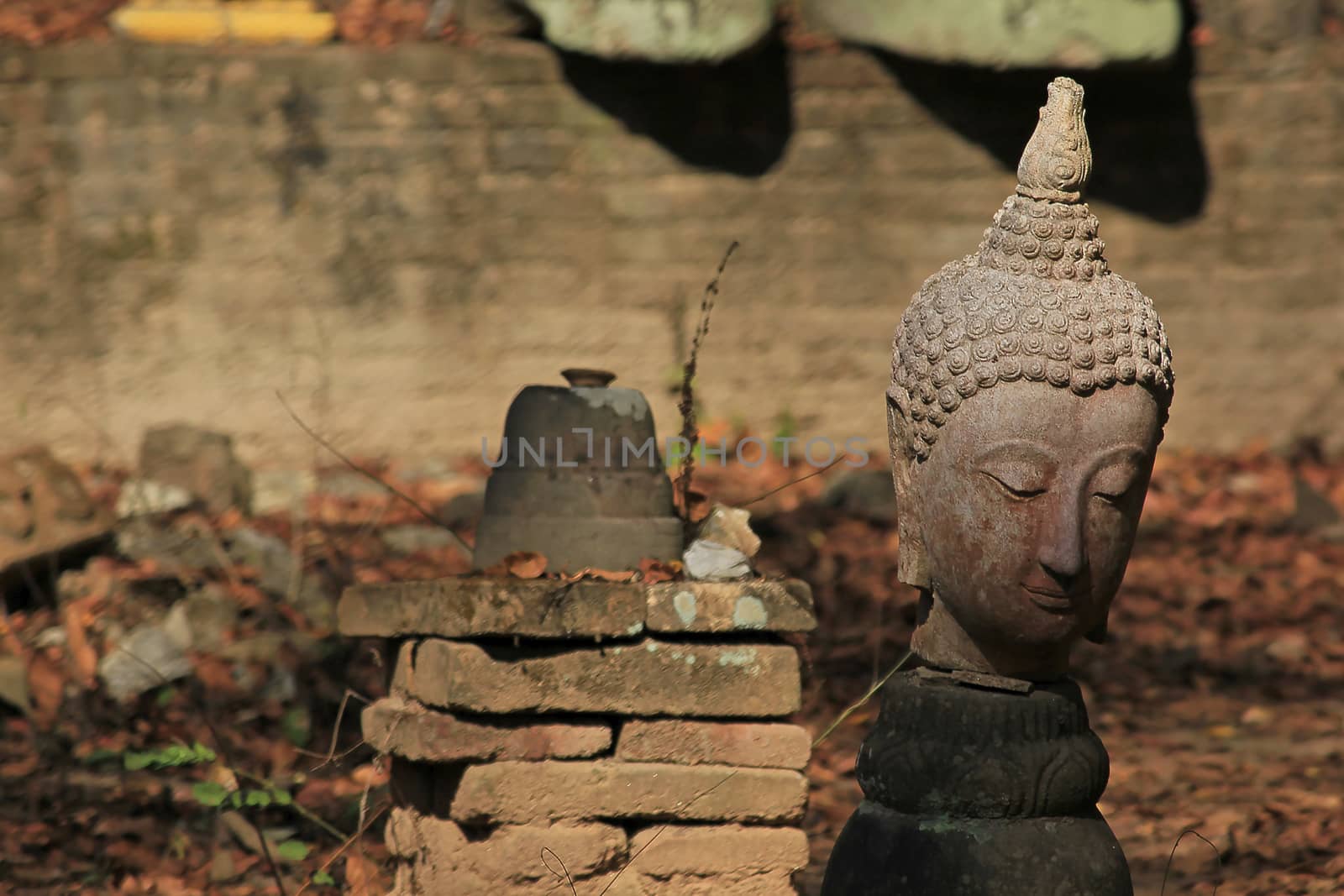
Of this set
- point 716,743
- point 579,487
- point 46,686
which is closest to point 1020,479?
point 716,743

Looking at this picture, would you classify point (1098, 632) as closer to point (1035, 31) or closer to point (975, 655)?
point (975, 655)

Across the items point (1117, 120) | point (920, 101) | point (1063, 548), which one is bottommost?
point (1117, 120)

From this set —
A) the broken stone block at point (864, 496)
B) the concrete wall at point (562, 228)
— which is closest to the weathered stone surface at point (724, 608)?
the broken stone block at point (864, 496)

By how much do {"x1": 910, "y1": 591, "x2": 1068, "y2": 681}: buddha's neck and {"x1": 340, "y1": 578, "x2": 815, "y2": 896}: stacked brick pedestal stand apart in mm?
590

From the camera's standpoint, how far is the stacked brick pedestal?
3.70m

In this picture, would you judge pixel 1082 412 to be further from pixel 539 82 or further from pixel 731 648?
pixel 539 82

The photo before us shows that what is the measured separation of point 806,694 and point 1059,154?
171 cm

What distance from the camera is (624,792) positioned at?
147 inches

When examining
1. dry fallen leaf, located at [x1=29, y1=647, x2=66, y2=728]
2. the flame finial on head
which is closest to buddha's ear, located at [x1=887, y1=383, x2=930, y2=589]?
the flame finial on head

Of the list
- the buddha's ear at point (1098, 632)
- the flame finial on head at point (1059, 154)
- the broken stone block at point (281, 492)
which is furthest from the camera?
the broken stone block at point (281, 492)

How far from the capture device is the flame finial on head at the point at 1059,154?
119 inches

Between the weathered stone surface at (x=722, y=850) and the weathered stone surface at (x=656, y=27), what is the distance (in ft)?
15.2

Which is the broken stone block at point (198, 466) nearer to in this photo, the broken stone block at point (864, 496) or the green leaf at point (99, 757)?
the green leaf at point (99, 757)

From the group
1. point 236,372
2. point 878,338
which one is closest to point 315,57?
point 236,372
